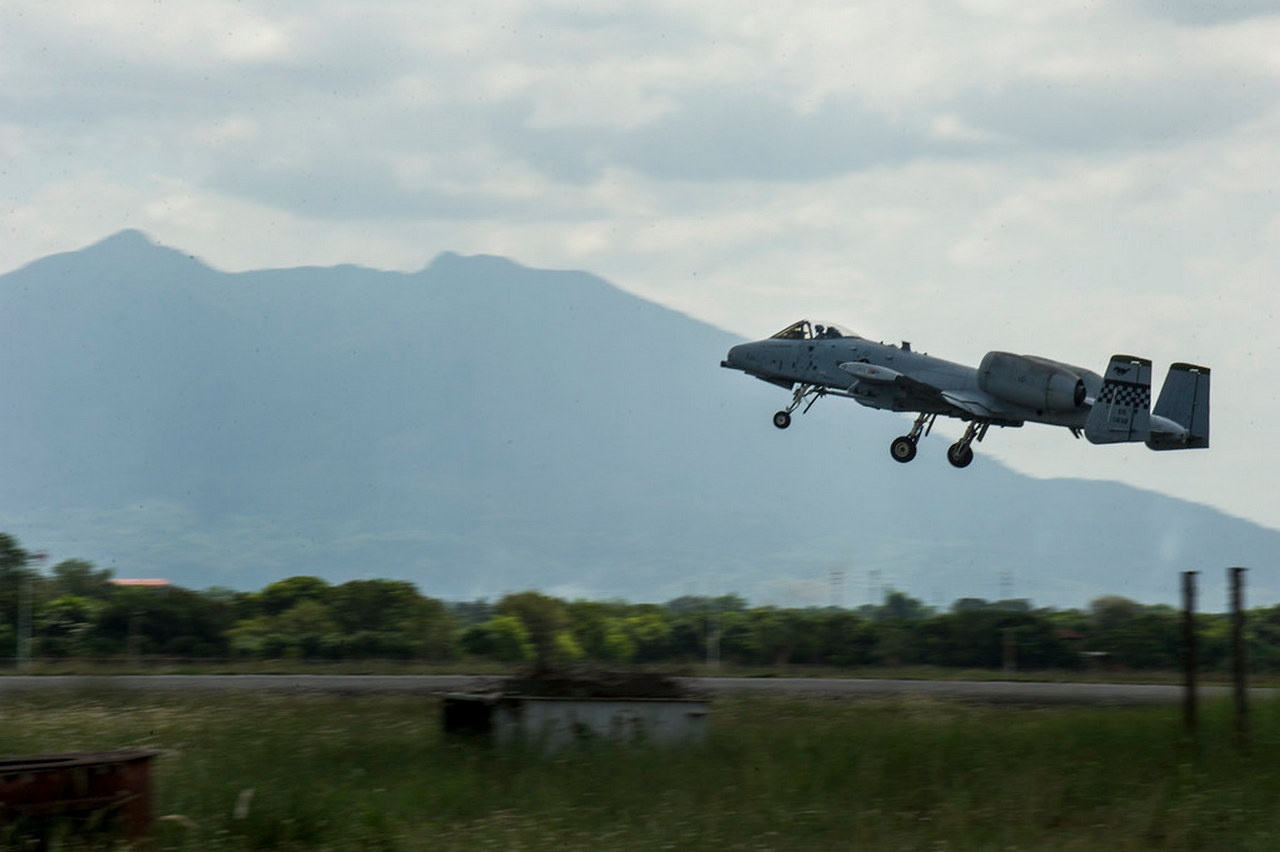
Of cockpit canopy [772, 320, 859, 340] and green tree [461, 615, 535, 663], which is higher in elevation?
cockpit canopy [772, 320, 859, 340]

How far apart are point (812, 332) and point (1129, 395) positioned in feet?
31.6

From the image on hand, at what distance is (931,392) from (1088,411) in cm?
415

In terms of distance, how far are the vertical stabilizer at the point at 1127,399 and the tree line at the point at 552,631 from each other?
652 centimetres

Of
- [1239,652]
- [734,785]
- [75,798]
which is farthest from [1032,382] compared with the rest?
[75,798]

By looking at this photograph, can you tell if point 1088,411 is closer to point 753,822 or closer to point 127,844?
point 753,822

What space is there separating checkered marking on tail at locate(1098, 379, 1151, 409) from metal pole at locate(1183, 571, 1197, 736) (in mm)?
20296

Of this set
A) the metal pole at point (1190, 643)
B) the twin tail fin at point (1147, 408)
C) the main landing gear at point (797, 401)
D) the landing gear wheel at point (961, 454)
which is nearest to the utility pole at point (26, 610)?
the main landing gear at point (797, 401)

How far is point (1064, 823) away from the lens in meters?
13.2

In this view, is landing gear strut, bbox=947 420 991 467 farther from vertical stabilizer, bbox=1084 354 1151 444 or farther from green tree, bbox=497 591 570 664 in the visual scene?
green tree, bbox=497 591 570 664

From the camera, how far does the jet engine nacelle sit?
128 ft

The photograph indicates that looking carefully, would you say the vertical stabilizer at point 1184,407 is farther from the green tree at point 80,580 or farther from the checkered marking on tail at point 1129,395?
the green tree at point 80,580

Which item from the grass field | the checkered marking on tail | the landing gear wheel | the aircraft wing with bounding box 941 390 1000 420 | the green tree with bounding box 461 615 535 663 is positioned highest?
the aircraft wing with bounding box 941 390 1000 420

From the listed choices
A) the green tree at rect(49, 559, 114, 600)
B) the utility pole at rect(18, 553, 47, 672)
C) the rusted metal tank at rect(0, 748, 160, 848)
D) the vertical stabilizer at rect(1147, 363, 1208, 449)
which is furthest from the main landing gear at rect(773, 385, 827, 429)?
the rusted metal tank at rect(0, 748, 160, 848)

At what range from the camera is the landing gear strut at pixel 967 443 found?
40.7 m
